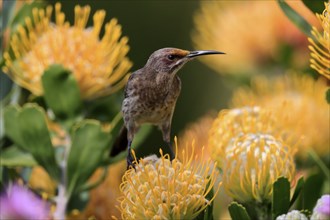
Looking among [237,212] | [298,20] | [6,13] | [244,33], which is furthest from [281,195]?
[244,33]

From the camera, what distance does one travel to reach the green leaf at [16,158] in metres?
1.48

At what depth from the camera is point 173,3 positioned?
331 centimetres

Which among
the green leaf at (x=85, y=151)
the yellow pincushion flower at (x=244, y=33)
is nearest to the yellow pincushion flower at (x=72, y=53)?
the green leaf at (x=85, y=151)

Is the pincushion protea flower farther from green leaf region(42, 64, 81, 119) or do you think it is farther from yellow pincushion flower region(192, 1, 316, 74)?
yellow pincushion flower region(192, 1, 316, 74)

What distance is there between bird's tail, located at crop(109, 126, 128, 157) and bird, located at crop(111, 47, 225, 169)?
19 centimetres

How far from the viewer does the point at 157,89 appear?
113cm

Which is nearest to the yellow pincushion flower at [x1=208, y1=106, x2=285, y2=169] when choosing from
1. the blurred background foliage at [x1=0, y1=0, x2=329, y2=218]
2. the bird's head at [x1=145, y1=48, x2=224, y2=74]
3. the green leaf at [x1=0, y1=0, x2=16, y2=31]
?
the blurred background foliage at [x1=0, y1=0, x2=329, y2=218]

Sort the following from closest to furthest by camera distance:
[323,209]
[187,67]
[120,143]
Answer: [323,209] < [120,143] < [187,67]

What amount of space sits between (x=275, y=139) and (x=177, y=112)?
4.88 feet

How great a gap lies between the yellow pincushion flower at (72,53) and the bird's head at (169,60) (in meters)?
0.37

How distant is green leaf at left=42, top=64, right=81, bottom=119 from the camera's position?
57.8 inches

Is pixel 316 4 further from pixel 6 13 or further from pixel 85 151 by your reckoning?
pixel 6 13

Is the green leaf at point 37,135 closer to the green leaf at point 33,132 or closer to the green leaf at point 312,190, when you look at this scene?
the green leaf at point 33,132

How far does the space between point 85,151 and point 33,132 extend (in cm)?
10
